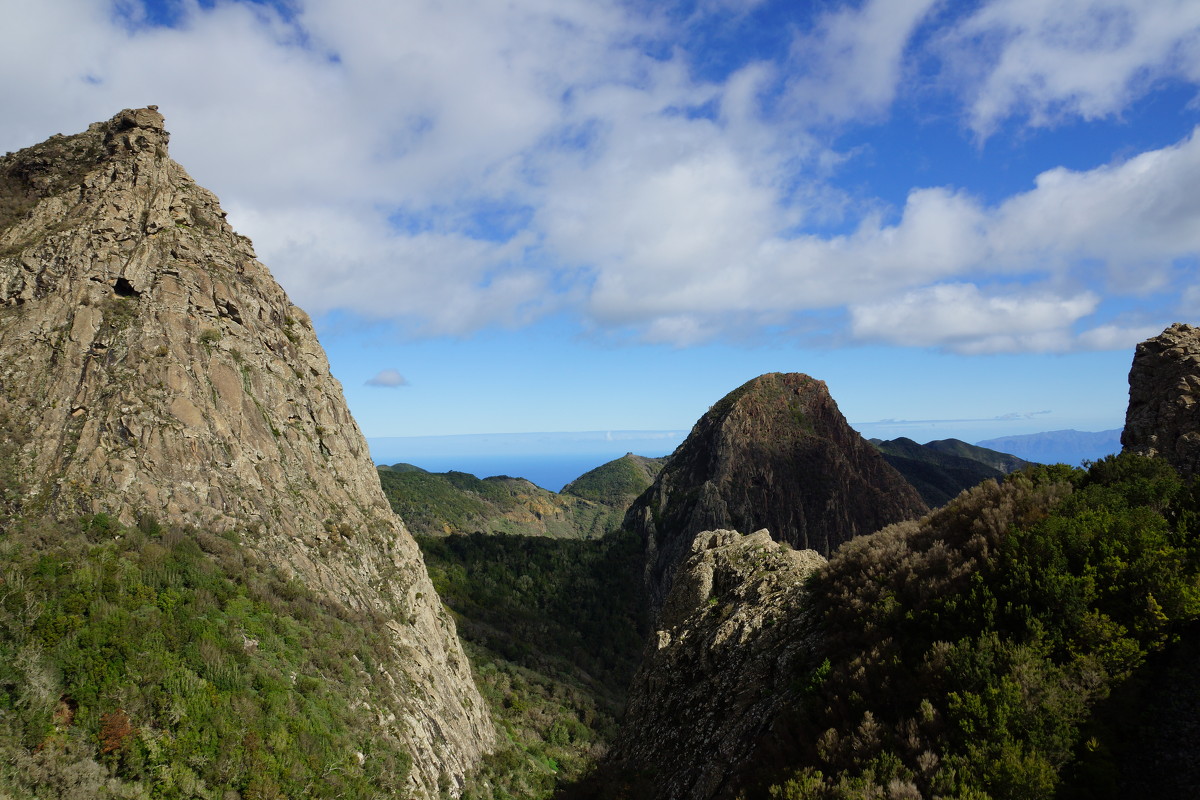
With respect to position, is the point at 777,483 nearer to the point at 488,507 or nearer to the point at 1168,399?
the point at 488,507

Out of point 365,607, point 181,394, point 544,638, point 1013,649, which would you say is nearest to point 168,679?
point 365,607

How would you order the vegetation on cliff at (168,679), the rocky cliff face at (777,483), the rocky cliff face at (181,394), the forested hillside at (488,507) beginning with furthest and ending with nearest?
1. the forested hillside at (488,507)
2. the rocky cliff face at (777,483)
3. the rocky cliff face at (181,394)
4. the vegetation on cliff at (168,679)

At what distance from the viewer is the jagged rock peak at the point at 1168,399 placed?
15547 millimetres

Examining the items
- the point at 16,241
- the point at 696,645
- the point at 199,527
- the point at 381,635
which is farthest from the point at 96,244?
the point at 696,645

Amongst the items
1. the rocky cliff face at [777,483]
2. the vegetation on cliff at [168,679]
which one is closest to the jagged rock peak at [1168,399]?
the vegetation on cliff at [168,679]

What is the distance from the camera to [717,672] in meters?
16.8

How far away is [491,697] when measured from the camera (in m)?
50.1

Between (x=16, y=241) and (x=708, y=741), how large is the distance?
42520 millimetres

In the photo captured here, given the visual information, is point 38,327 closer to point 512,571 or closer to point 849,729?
point 849,729

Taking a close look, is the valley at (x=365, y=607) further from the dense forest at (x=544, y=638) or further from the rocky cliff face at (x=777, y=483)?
the rocky cliff face at (x=777, y=483)

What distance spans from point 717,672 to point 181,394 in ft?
101

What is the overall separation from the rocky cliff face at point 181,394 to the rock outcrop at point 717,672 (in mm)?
16136

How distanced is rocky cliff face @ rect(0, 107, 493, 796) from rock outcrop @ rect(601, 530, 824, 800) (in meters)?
16.1

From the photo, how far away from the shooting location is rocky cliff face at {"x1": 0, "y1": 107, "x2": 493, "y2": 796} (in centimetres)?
2823
